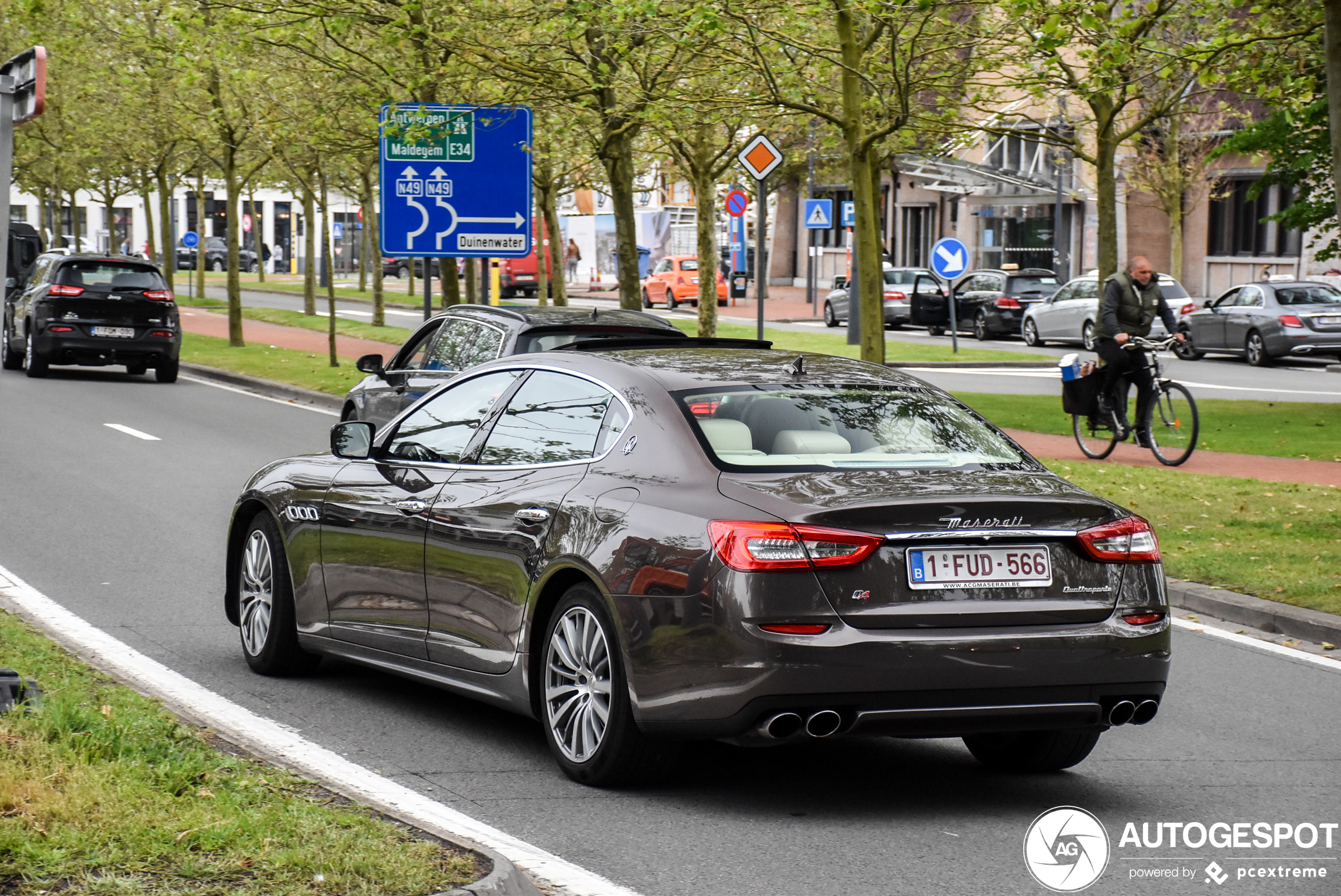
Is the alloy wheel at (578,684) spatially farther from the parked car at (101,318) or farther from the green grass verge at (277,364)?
the parked car at (101,318)

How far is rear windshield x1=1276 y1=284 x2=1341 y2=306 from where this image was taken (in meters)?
33.2

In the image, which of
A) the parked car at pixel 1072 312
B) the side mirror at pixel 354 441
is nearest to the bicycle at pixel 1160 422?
the side mirror at pixel 354 441

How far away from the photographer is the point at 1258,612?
936 cm

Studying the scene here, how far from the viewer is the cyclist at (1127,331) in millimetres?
16766

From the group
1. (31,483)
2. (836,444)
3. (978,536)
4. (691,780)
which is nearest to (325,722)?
(691,780)

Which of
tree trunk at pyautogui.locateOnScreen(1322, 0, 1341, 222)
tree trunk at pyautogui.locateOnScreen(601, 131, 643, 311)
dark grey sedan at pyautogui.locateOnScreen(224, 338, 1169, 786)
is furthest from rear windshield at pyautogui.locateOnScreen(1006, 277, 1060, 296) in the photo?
dark grey sedan at pyautogui.locateOnScreen(224, 338, 1169, 786)

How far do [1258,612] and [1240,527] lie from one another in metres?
2.94

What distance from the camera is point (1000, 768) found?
629 centimetres

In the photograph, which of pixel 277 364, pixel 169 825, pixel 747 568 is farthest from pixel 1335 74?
pixel 277 364

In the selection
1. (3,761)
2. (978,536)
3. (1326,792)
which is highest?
(978,536)

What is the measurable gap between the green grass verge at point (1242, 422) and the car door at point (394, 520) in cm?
1214

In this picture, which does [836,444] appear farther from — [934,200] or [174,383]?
[934,200]

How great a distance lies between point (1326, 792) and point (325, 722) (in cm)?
352

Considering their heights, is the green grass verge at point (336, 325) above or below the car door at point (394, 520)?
below
